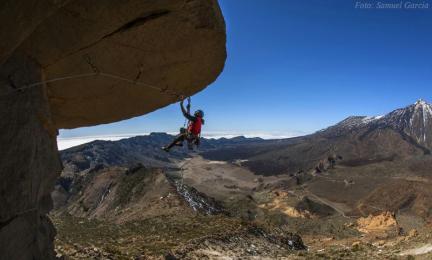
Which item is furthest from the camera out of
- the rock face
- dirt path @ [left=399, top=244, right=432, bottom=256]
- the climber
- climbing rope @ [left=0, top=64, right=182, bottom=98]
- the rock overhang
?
dirt path @ [left=399, top=244, right=432, bottom=256]

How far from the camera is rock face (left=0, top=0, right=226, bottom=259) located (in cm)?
969

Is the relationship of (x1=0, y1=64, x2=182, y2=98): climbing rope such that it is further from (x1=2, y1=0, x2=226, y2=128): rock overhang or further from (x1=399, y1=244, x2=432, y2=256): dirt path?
(x1=399, y1=244, x2=432, y2=256): dirt path

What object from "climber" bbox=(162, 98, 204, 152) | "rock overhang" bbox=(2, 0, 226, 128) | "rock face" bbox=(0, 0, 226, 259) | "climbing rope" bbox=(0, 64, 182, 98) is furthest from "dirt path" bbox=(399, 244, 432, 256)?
"climbing rope" bbox=(0, 64, 182, 98)

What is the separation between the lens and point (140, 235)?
88.7 ft

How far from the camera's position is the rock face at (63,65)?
9688 millimetres

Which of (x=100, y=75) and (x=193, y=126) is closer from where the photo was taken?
(x=100, y=75)

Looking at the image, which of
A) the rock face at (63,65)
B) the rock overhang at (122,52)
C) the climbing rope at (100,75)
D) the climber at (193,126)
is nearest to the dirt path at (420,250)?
the climber at (193,126)

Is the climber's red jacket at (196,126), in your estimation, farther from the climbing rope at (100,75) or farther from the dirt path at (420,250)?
the dirt path at (420,250)

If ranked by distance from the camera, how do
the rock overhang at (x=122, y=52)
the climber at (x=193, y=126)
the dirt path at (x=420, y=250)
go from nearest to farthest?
the rock overhang at (x=122, y=52), the climber at (x=193, y=126), the dirt path at (x=420, y=250)

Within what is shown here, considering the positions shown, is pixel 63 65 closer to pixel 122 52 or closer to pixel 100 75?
pixel 100 75

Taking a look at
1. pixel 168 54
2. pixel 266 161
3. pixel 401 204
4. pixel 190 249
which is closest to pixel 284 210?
pixel 401 204

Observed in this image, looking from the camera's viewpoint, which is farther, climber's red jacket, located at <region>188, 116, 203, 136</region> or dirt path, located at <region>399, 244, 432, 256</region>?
dirt path, located at <region>399, 244, 432, 256</region>

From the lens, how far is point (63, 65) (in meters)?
12.1

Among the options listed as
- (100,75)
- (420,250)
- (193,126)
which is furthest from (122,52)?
(420,250)
